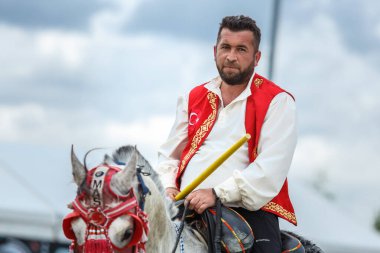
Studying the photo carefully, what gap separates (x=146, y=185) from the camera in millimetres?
4801

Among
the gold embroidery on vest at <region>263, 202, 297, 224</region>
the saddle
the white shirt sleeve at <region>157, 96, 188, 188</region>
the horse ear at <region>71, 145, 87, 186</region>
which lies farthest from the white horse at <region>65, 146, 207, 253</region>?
the white shirt sleeve at <region>157, 96, 188, 188</region>

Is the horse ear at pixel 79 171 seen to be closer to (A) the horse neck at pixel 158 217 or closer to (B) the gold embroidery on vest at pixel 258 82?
(A) the horse neck at pixel 158 217

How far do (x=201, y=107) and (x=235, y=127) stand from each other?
0.37 m

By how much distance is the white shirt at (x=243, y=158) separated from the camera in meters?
5.30

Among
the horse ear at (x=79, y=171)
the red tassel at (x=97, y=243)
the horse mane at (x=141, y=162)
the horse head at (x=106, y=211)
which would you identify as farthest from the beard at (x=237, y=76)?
the red tassel at (x=97, y=243)

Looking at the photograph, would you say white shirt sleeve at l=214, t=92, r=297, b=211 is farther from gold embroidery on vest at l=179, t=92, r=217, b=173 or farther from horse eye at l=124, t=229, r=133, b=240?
horse eye at l=124, t=229, r=133, b=240

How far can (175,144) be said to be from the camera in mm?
5922

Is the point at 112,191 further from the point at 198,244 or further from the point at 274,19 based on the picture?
the point at 274,19

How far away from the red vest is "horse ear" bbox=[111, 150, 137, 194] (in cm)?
117

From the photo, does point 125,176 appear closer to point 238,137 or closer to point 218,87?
point 238,137

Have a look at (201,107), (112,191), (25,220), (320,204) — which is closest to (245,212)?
(201,107)

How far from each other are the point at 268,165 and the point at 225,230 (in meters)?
0.46

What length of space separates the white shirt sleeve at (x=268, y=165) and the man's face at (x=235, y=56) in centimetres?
27

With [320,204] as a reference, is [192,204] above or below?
above
